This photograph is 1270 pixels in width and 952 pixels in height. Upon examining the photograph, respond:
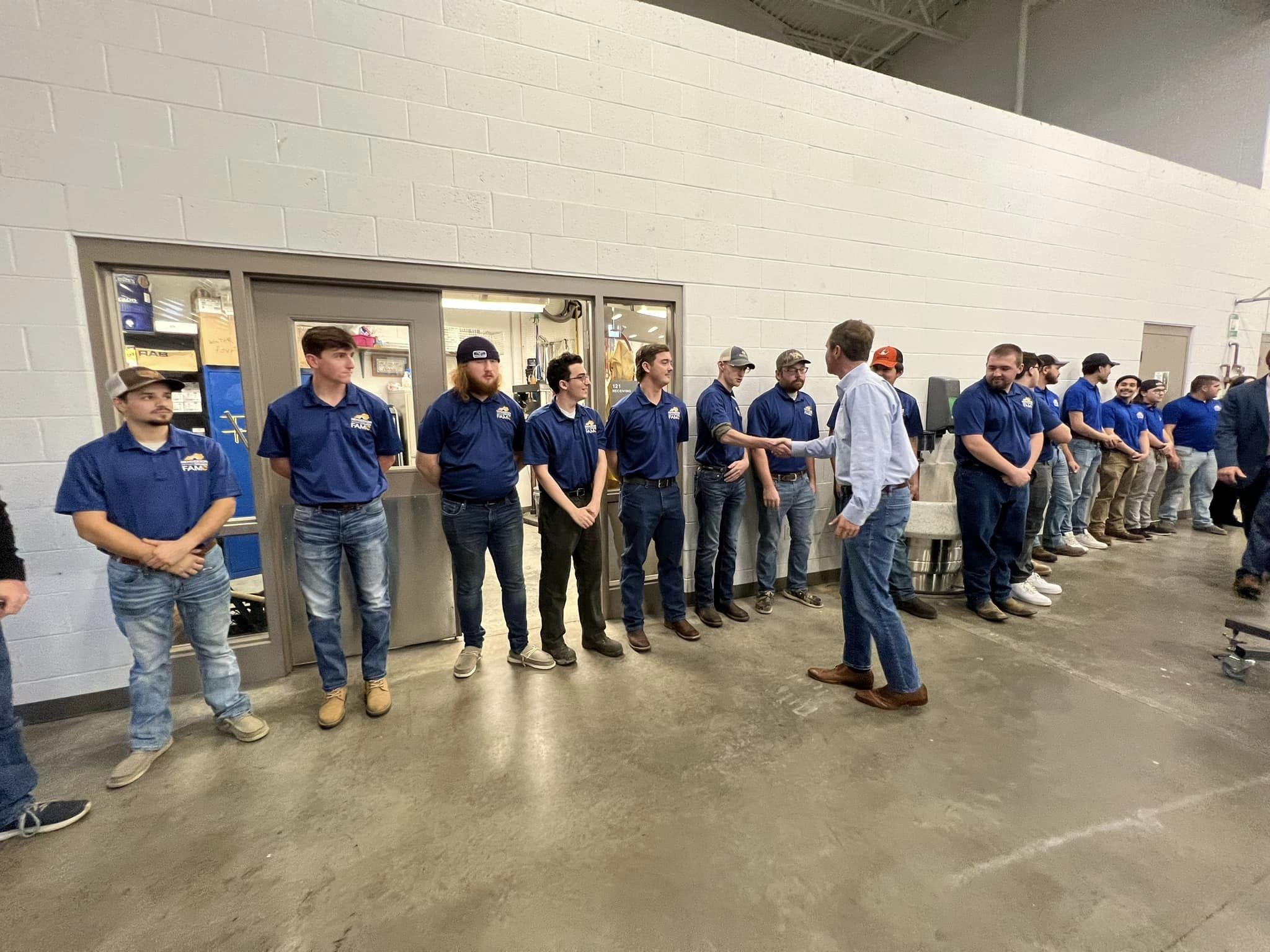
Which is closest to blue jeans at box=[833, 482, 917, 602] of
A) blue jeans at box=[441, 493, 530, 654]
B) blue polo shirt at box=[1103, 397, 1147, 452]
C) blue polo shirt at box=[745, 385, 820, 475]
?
blue polo shirt at box=[745, 385, 820, 475]

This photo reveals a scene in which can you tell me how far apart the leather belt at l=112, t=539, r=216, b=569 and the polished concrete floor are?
2.83 ft

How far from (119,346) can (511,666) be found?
2436mm

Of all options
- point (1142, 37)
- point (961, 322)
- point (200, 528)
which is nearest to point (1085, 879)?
point (200, 528)

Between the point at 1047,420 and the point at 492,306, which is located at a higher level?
the point at 492,306

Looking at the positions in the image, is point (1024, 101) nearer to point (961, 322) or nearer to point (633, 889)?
point (961, 322)

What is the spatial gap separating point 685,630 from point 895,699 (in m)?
1.21

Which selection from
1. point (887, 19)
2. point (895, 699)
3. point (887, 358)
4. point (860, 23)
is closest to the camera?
point (895, 699)

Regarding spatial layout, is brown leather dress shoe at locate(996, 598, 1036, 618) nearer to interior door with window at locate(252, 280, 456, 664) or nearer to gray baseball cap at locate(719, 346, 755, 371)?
gray baseball cap at locate(719, 346, 755, 371)

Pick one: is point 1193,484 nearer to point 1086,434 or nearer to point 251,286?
point 1086,434

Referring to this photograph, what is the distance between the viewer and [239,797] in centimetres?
202

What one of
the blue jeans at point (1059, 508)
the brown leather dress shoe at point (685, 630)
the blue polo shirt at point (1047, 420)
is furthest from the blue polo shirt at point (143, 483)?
the blue jeans at point (1059, 508)

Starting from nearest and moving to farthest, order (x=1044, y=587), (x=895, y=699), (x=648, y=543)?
(x=895, y=699) < (x=648, y=543) < (x=1044, y=587)

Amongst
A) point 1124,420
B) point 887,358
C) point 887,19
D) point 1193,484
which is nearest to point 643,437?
point 887,358

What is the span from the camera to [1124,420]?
17.2 ft
